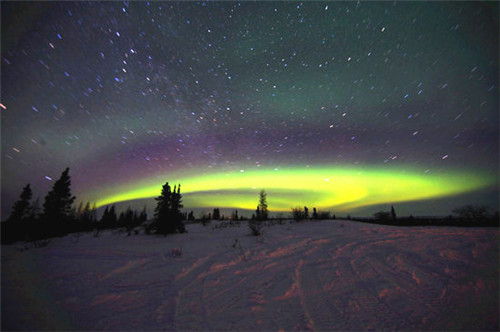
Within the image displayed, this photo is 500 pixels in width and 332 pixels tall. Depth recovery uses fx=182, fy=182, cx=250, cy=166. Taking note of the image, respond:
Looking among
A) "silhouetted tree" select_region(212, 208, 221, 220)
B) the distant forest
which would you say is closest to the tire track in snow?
the distant forest

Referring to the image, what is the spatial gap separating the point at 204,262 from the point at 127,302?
2596mm

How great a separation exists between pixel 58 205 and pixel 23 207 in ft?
61.8

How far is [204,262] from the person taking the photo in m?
5.86

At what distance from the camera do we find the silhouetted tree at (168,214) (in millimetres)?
15367

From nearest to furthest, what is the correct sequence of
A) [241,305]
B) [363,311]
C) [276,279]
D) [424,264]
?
[363,311]
[241,305]
[276,279]
[424,264]

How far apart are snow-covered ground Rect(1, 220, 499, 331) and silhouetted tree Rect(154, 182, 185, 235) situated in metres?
9.13

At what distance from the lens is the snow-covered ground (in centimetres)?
290

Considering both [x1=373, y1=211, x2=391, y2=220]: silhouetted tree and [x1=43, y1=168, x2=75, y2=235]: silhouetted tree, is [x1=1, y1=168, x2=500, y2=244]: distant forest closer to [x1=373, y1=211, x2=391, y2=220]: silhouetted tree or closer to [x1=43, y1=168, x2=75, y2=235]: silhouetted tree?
[x1=43, y1=168, x2=75, y2=235]: silhouetted tree

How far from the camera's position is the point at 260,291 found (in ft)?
12.6

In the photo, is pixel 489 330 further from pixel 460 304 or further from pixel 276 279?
pixel 276 279

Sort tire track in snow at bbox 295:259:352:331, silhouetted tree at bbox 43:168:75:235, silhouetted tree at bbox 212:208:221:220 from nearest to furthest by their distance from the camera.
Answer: tire track in snow at bbox 295:259:352:331 < silhouetted tree at bbox 43:168:75:235 < silhouetted tree at bbox 212:208:221:220

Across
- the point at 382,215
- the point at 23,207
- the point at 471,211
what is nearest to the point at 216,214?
the point at 23,207

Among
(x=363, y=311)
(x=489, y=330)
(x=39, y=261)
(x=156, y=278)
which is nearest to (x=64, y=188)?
(x=39, y=261)

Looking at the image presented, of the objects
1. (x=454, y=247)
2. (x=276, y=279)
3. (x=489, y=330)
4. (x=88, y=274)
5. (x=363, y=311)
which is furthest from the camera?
(x=454, y=247)
